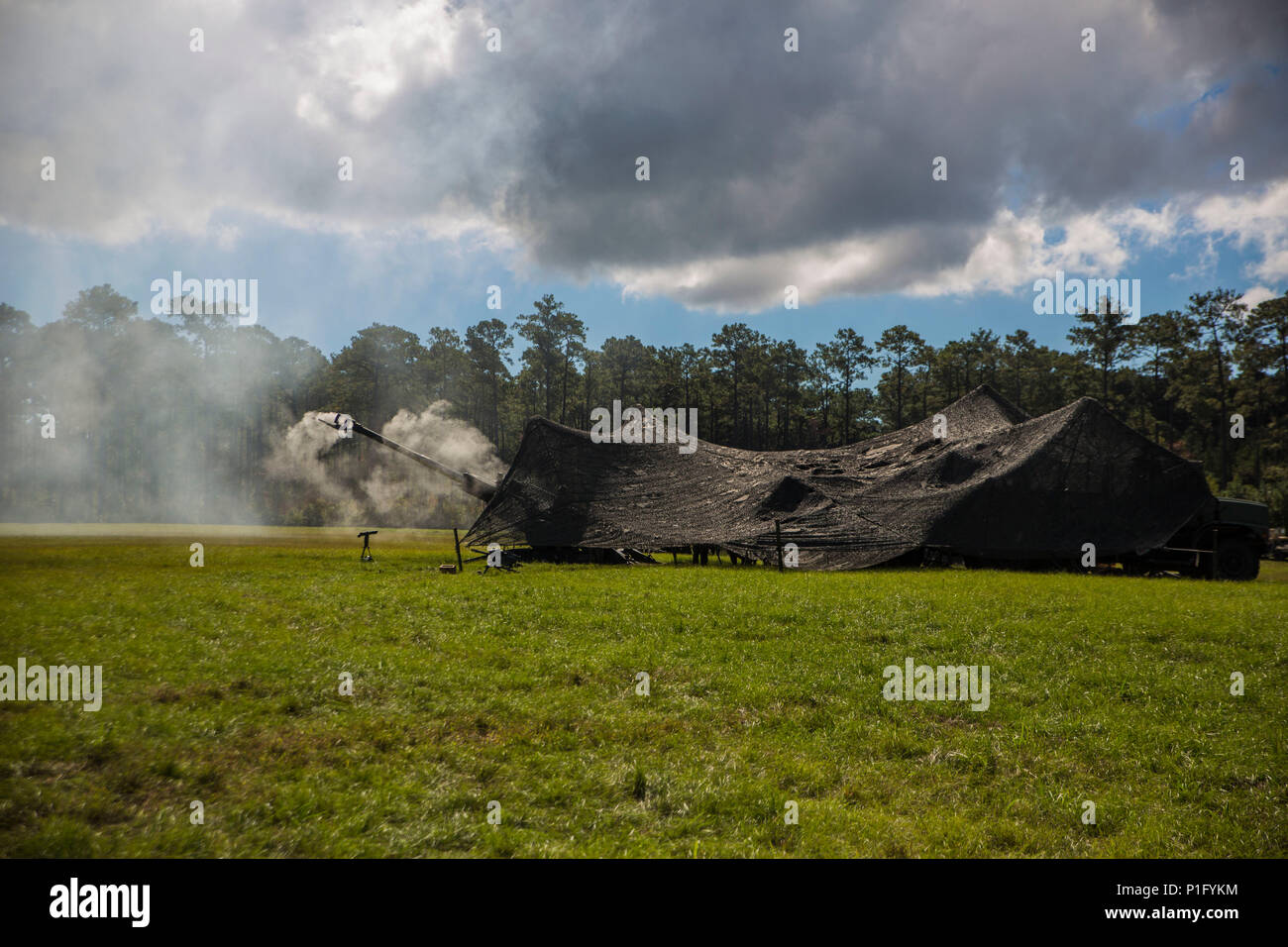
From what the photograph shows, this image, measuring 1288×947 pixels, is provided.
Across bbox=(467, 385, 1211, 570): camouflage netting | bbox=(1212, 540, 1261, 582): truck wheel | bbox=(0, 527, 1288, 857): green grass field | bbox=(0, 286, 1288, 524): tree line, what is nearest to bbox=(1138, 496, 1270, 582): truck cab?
bbox=(1212, 540, 1261, 582): truck wheel

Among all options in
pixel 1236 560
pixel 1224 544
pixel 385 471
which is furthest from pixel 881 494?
pixel 385 471

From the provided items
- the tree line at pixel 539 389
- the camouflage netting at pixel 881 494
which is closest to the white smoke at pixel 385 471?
the tree line at pixel 539 389

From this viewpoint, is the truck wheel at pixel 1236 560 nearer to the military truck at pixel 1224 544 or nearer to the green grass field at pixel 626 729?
the military truck at pixel 1224 544

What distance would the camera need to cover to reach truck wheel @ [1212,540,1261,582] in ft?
84.9

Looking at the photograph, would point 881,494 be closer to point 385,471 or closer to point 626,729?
point 626,729

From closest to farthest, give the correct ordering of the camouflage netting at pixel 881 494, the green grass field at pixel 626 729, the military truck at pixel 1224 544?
the green grass field at pixel 626 729
the military truck at pixel 1224 544
the camouflage netting at pixel 881 494

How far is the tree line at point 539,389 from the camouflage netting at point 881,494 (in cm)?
3869

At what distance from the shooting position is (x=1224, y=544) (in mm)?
26141

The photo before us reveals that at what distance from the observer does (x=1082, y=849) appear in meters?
6.57

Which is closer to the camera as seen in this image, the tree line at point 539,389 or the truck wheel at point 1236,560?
the truck wheel at point 1236,560

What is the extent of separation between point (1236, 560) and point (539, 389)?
8534 centimetres

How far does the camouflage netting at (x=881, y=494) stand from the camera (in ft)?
86.6

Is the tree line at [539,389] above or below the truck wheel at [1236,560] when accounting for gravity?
above
